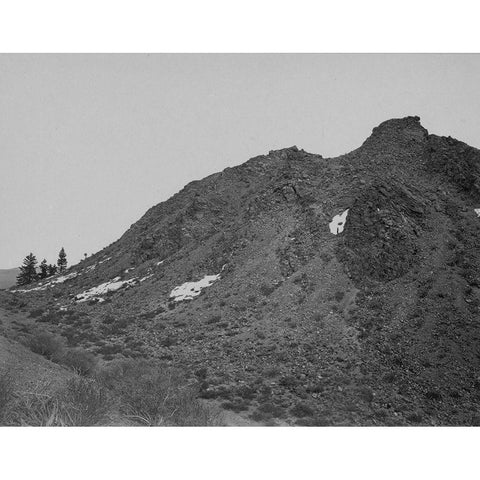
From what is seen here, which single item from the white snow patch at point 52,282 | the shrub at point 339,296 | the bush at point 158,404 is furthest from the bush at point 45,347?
the white snow patch at point 52,282

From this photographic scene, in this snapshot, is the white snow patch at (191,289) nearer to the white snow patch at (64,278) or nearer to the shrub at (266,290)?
the shrub at (266,290)

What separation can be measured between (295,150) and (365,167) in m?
7.18

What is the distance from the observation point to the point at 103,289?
30438 mm

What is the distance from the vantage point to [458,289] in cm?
1752

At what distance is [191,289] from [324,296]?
862 centimetres

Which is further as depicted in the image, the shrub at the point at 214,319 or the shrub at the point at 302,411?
the shrub at the point at 214,319

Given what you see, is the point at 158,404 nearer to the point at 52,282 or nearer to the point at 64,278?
the point at 64,278

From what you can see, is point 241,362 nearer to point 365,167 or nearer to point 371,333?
point 371,333

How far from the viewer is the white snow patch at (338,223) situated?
22422 mm

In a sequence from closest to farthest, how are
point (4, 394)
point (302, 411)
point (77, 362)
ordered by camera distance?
1. point (4, 394)
2. point (302, 411)
3. point (77, 362)

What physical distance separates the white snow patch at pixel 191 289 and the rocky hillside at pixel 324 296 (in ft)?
0.34

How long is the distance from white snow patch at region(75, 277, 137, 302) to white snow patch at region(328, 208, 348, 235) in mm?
15295

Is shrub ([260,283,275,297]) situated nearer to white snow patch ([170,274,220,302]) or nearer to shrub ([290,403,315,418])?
white snow patch ([170,274,220,302])

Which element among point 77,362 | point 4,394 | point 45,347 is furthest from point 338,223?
point 4,394
